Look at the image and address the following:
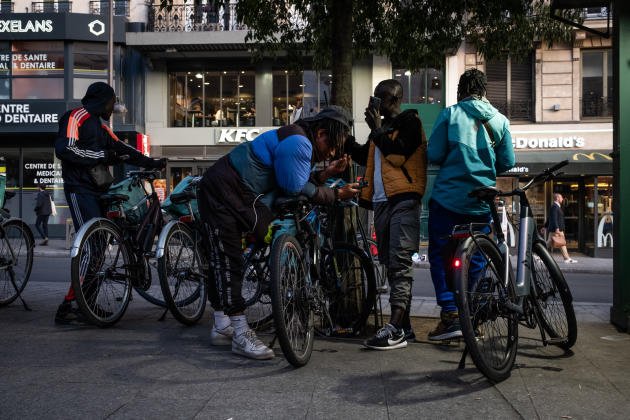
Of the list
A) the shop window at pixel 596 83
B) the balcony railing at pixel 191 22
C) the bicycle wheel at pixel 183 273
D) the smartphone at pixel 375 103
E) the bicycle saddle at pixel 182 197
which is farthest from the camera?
the balcony railing at pixel 191 22

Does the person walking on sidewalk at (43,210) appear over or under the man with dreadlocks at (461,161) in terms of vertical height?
under

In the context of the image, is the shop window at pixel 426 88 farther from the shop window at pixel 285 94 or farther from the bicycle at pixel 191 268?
the bicycle at pixel 191 268

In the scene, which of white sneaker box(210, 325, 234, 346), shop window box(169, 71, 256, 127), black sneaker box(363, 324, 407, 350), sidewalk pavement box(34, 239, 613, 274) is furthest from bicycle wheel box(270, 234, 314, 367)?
shop window box(169, 71, 256, 127)

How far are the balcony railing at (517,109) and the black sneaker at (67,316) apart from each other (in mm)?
18887

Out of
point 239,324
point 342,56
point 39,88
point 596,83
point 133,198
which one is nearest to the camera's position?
point 239,324

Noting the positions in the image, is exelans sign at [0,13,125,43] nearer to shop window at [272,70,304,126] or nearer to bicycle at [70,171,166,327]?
shop window at [272,70,304,126]

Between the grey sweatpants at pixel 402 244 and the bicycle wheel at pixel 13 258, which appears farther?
the bicycle wheel at pixel 13 258

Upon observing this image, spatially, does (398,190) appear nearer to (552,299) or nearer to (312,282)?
(312,282)

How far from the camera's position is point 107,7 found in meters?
23.7

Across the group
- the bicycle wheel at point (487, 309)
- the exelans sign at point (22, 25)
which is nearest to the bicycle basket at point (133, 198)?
the bicycle wheel at point (487, 309)

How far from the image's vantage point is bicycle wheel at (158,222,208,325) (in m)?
4.91

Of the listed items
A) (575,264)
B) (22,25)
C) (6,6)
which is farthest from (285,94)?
(575,264)

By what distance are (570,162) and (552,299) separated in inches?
667

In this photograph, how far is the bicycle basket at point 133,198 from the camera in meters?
5.30
